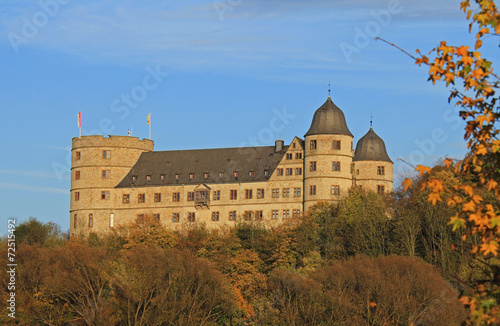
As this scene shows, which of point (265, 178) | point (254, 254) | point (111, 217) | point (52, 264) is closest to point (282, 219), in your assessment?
point (265, 178)

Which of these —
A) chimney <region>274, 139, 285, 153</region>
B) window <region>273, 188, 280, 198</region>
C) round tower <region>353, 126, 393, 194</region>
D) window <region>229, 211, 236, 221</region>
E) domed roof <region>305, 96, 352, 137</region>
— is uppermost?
domed roof <region>305, 96, 352, 137</region>

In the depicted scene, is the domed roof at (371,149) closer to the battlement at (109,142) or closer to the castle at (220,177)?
the castle at (220,177)

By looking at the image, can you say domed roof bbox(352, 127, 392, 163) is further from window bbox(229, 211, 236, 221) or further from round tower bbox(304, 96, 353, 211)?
window bbox(229, 211, 236, 221)

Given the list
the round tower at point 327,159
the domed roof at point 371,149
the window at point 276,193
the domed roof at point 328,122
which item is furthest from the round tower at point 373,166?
the window at point 276,193

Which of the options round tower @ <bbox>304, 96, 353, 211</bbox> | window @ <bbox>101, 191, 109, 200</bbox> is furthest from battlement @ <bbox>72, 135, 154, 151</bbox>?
round tower @ <bbox>304, 96, 353, 211</bbox>

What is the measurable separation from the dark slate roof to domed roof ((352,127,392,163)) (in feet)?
25.1

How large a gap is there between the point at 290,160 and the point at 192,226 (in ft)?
40.0

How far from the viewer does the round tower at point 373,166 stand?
279ft

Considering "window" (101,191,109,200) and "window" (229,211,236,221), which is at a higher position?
"window" (101,191,109,200)

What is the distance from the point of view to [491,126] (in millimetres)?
9734

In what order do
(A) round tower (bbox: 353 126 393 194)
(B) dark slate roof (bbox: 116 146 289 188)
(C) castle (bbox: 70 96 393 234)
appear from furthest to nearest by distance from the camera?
(B) dark slate roof (bbox: 116 146 289 188) < (A) round tower (bbox: 353 126 393 194) < (C) castle (bbox: 70 96 393 234)

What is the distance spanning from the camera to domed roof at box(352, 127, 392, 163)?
8538 cm

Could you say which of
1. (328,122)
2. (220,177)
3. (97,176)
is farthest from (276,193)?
(97,176)

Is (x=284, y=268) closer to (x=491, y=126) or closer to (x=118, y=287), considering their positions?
(x=118, y=287)
